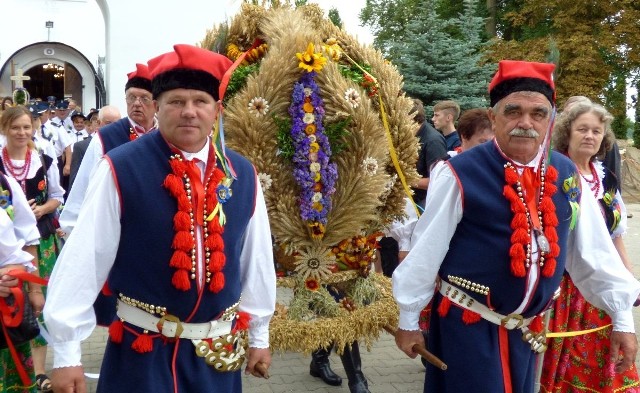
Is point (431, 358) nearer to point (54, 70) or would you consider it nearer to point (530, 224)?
point (530, 224)

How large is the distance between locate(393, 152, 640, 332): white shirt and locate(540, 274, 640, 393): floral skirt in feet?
2.97

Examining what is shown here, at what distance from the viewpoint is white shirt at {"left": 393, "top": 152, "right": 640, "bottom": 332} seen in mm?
3004

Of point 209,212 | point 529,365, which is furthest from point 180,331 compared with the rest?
point 529,365

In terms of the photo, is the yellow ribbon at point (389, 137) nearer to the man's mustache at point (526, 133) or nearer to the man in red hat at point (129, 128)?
the man's mustache at point (526, 133)

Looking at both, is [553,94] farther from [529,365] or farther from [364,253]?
[364,253]

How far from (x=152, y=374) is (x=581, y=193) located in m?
2.09

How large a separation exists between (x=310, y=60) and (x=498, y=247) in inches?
62.7

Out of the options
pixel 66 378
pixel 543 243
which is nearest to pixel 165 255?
pixel 66 378

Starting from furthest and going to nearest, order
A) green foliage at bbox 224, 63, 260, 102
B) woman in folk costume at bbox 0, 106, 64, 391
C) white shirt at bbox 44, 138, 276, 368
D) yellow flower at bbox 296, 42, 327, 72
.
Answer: woman in folk costume at bbox 0, 106, 64, 391
green foliage at bbox 224, 63, 260, 102
yellow flower at bbox 296, 42, 327, 72
white shirt at bbox 44, 138, 276, 368

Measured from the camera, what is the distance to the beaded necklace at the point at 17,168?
212 inches

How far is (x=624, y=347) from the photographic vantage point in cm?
336

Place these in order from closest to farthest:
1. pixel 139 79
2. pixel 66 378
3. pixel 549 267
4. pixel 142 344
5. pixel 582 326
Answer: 1. pixel 66 378
2. pixel 142 344
3. pixel 549 267
4. pixel 582 326
5. pixel 139 79

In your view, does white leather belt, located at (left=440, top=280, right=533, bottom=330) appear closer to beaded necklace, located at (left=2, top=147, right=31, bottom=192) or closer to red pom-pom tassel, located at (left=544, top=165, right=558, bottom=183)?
red pom-pom tassel, located at (left=544, top=165, right=558, bottom=183)

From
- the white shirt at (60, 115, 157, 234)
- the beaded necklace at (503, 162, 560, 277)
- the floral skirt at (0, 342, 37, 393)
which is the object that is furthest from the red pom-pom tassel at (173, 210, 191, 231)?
the white shirt at (60, 115, 157, 234)
